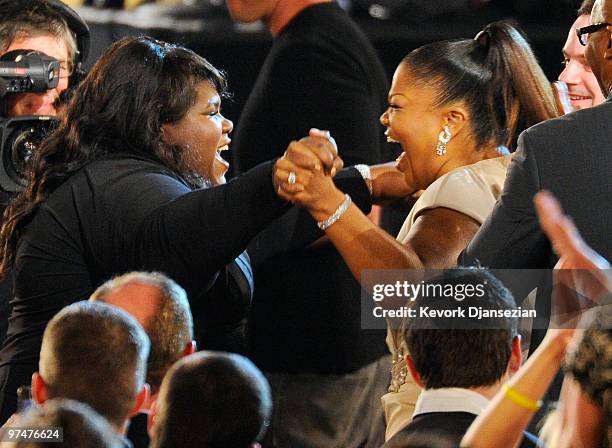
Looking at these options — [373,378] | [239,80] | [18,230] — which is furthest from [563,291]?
[239,80]

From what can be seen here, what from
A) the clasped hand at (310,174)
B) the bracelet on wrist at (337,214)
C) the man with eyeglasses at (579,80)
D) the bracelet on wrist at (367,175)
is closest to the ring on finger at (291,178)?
the clasped hand at (310,174)

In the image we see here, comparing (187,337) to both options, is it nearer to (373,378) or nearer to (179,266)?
(179,266)

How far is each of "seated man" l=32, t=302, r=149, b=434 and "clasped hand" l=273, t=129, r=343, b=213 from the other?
1.18 feet

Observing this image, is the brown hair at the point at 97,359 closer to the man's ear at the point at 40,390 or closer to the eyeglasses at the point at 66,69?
the man's ear at the point at 40,390

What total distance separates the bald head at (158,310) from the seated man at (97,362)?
0.25 feet

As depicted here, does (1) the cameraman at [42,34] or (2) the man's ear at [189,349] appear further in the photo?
(1) the cameraman at [42,34]

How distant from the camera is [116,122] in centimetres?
212

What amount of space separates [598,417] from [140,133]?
3.45 feet

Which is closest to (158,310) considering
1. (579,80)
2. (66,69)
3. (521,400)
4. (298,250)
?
(521,400)

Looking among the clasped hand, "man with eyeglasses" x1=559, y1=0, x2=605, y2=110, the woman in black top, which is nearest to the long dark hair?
the woman in black top

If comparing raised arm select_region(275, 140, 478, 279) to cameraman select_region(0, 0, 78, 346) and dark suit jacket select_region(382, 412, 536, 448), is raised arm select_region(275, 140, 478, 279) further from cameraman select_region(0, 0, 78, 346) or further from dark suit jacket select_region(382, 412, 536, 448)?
cameraman select_region(0, 0, 78, 346)

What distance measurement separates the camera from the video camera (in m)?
2.44

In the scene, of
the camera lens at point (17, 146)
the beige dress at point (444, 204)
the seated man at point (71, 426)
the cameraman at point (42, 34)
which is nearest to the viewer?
the seated man at point (71, 426)

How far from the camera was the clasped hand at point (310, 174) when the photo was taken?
6.32 ft
